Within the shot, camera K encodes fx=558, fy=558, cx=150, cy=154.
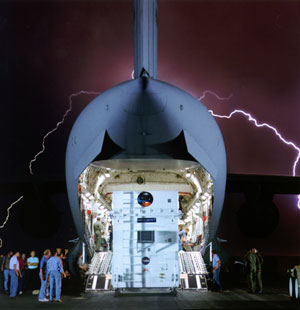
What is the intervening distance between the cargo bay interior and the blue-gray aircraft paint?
1.08 m

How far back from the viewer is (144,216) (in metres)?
12.0

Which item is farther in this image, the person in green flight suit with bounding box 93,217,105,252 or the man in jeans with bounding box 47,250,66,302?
the person in green flight suit with bounding box 93,217,105,252

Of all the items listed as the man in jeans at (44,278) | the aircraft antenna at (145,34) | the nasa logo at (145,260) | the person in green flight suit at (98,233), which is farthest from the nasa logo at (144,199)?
the person in green flight suit at (98,233)

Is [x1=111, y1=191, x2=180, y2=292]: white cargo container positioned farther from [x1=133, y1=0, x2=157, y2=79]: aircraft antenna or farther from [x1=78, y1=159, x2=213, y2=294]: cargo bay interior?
[x1=133, y1=0, x2=157, y2=79]: aircraft antenna

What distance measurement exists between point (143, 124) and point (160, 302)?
344 centimetres

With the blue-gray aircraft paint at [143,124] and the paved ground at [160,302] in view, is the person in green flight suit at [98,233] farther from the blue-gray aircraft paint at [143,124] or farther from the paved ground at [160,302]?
the blue-gray aircraft paint at [143,124]

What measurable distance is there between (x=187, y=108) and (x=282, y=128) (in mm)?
20538

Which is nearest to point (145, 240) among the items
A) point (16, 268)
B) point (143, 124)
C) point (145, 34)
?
point (143, 124)

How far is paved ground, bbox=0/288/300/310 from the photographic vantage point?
10023 mm

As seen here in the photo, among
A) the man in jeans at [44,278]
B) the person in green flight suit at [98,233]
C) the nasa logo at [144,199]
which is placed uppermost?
the nasa logo at [144,199]

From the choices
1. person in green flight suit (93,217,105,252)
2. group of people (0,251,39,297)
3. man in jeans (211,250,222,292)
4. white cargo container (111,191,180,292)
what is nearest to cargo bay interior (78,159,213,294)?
white cargo container (111,191,180,292)

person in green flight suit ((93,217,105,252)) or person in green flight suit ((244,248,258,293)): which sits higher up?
person in green flight suit ((93,217,105,252))

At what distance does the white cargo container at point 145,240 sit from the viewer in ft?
38.3

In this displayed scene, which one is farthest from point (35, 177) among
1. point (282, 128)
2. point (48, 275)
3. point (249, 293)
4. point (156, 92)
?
point (282, 128)
